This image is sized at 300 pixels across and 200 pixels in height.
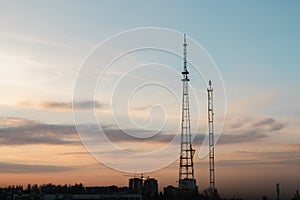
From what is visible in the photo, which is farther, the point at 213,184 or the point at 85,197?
the point at 85,197

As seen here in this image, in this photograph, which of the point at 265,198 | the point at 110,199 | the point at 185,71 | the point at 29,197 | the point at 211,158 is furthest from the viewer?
the point at 29,197

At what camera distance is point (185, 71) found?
11206cm

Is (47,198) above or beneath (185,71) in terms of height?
beneath

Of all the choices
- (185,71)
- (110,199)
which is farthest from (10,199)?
(185,71)

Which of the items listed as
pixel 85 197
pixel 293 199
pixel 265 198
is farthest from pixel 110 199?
pixel 293 199

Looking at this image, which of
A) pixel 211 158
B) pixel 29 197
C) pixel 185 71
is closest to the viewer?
pixel 185 71

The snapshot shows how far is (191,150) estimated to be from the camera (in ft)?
375

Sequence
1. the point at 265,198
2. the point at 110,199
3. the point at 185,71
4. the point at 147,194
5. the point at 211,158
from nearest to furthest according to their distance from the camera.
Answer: the point at 185,71 < the point at 211,158 < the point at 265,198 < the point at 110,199 < the point at 147,194

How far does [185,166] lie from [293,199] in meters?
75.9

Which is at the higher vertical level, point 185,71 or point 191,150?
point 185,71

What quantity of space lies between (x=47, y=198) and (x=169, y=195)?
42.7 metres

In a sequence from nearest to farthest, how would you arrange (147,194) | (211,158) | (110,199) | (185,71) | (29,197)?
(185,71) < (211,158) < (110,199) < (29,197) < (147,194)

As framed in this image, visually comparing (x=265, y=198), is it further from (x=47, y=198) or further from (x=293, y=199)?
(x=47, y=198)

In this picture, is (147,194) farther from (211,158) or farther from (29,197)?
(211,158)
